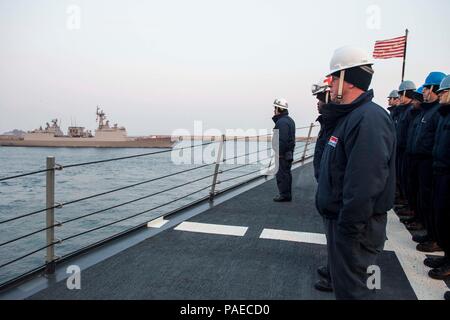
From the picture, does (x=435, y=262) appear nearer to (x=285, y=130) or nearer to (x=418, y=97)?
(x=418, y=97)

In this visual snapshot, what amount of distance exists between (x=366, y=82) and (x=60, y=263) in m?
2.63

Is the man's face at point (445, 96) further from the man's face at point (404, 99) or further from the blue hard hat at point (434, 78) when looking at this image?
the man's face at point (404, 99)

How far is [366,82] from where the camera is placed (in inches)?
69.2

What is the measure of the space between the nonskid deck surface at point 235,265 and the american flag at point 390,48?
8.06m

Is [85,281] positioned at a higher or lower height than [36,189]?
higher

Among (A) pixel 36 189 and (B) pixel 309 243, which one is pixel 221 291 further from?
(A) pixel 36 189

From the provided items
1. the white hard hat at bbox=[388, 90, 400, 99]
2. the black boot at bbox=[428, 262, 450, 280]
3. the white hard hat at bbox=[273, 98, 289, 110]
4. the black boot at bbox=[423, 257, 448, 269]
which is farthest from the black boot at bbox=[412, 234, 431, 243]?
the white hard hat at bbox=[388, 90, 400, 99]

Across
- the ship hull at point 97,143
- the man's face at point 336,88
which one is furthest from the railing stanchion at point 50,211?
the ship hull at point 97,143

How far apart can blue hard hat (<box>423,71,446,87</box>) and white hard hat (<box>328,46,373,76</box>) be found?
6.80 feet

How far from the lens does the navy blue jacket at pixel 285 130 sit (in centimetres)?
503

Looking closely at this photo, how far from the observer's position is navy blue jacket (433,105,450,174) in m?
2.75

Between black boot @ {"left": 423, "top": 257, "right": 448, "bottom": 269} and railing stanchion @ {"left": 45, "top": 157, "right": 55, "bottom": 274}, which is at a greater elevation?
railing stanchion @ {"left": 45, "top": 157, "right": 55, "bottom": 274}

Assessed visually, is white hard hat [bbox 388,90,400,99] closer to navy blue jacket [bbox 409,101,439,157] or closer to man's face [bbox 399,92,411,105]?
man's face [bbox 399,92,411,105]
